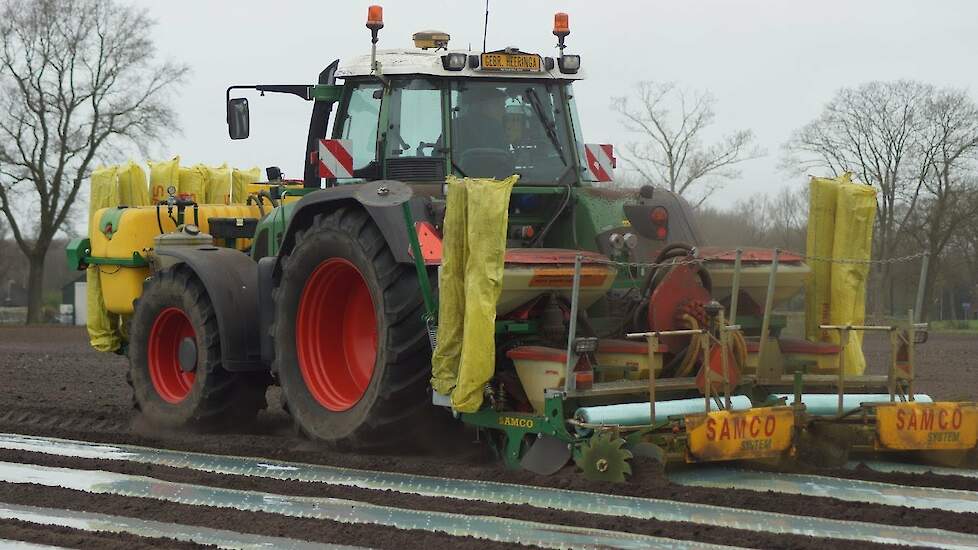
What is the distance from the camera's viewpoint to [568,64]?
9812 millimetres

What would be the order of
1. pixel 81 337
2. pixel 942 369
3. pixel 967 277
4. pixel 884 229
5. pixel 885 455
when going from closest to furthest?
pixel 885 455
pixel 942 369
pixel 81 337
pixel 884 229
pixel 967 277

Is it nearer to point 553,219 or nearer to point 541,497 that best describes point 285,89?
point 553,219

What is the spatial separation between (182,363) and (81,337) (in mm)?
21991

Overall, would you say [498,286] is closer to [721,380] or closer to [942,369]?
[721,380]

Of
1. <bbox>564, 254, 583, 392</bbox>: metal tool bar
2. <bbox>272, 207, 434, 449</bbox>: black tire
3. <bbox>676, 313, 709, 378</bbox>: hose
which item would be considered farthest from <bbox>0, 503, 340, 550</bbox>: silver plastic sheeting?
<bbox>676, 313, 709, 378</bbox>: hose

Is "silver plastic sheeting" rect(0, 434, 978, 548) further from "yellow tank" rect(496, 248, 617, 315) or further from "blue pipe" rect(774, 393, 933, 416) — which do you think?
"blue pipe" rect(774, 393, 933, 416)

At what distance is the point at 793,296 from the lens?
353 inches

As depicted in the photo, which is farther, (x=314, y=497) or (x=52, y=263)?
(x=52, y=263)

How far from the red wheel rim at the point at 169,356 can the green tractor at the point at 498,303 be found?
0.05ft

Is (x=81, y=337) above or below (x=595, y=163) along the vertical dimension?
below

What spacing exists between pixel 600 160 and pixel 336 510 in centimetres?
390

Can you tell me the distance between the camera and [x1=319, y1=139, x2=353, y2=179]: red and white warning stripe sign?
9523 mm

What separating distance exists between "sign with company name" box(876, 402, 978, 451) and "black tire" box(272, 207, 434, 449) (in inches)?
105

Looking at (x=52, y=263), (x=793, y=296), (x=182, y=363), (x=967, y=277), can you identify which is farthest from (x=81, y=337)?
(x=52, y=263)
